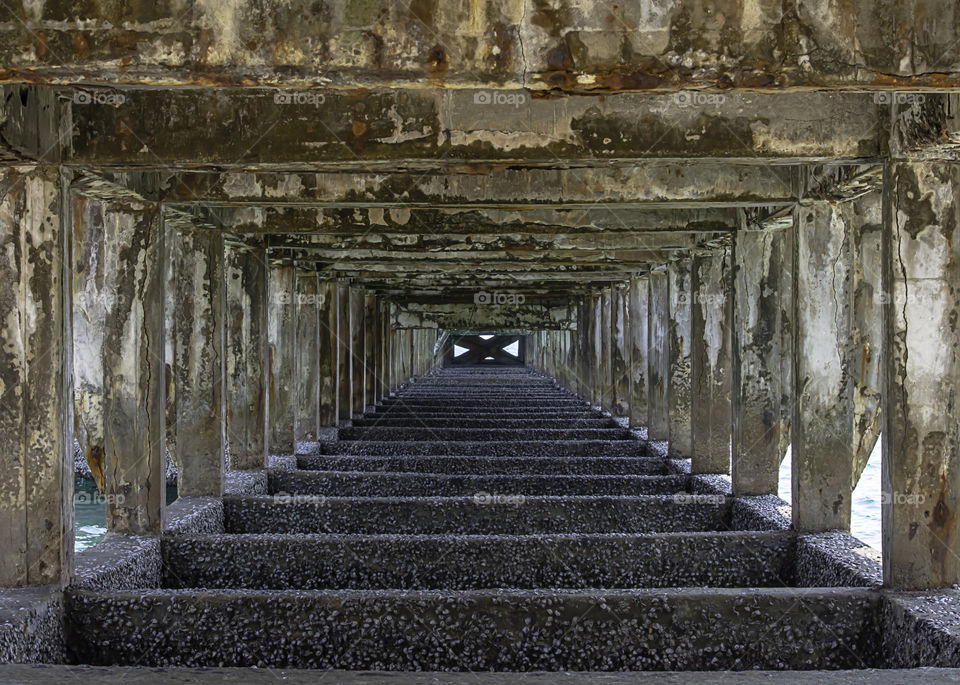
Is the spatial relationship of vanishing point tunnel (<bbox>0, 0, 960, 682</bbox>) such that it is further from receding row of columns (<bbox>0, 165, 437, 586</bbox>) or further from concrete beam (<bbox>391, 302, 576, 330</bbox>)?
concrete beam (<bbox>391, 302, 576, 330</bbox>)

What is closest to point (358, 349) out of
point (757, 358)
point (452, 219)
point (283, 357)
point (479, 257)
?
point (283, 357)

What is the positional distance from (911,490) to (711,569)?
5.88 feet

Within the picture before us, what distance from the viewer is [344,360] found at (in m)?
13.9

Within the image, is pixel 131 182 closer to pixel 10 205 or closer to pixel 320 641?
pixel 10 205

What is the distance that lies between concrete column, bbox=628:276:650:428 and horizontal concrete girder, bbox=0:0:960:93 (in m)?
10.1

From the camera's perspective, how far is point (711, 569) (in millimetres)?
6090

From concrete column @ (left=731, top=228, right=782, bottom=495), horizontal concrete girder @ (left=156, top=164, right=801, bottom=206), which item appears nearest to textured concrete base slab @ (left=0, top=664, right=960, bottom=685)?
horizontal concrete girder @ (left=156, top=164, right=801, bottom=206)

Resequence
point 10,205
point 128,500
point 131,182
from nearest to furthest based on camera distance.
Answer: point 10,205
point 131,182
point 128,500

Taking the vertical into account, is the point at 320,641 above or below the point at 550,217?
below

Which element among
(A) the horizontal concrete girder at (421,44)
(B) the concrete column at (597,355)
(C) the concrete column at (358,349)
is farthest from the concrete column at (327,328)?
(A) the horizontal concrete girder at (421,44)

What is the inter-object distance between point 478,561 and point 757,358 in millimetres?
3182

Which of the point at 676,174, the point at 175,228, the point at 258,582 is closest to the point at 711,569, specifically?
the point at 676,174

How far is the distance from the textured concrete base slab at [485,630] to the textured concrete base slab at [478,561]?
3.59 ft

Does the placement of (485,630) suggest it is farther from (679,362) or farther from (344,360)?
(344,360)
